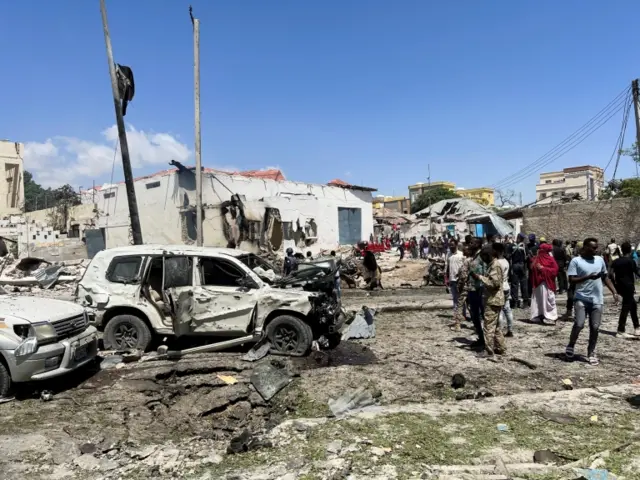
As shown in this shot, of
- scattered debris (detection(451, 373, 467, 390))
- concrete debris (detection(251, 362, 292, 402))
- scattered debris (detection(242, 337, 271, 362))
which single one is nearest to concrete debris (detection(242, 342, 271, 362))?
scattered debris (detection(242, 337, 271, 362))

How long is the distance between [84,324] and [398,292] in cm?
1128

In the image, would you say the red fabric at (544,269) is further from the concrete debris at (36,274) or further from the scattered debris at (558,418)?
the concrete debris at (36,274)

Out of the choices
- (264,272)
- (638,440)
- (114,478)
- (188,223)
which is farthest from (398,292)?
(114,478)

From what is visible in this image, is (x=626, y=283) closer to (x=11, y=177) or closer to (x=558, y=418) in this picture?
(x=558, y=418)

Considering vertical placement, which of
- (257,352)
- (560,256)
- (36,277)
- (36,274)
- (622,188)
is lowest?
(257,352)

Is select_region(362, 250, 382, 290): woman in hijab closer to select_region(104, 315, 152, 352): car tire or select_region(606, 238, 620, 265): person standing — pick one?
select_region(606, 238, 620, 265): person standing

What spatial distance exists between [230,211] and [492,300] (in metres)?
15.7

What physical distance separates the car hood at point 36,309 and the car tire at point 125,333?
1215mm

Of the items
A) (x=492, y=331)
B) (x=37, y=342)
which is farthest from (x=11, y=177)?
(x=492, y=331)

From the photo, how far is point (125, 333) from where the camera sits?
25.4 feet

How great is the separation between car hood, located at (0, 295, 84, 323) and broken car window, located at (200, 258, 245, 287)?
1850 mm

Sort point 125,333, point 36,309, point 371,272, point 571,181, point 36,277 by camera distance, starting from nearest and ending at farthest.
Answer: point 36,309
point 125,333
point 371,272
point 36,277
point 571,181

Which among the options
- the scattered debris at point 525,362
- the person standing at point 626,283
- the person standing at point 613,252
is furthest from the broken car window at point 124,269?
the person standing at point 613,252

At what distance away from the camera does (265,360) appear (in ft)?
22.7
